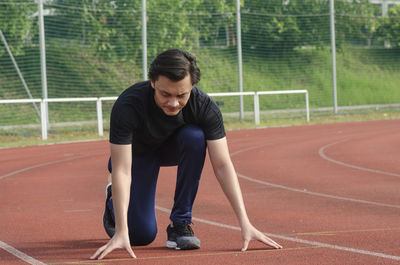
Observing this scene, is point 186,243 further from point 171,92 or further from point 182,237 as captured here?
point 171,92

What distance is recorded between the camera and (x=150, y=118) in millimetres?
4922

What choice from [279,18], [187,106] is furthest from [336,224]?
[279,18]

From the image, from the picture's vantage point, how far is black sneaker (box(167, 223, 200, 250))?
16.8 ft

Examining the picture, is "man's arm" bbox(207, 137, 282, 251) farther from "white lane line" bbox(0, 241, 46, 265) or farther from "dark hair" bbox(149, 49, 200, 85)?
"white lane line" bbox(0, 241, 46, 265)

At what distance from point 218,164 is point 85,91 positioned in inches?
776

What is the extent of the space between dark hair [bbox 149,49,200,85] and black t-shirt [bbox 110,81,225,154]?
0.34 meters

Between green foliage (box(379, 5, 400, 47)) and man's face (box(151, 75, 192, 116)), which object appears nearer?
man's face (box(151, 75, 192, 116))

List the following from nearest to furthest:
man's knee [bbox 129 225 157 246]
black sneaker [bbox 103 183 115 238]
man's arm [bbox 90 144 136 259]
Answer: man's arm [bbox 90 144 136 259], man's knee [bbox 129 225 157 246], black sneaker [bbox 103 183 115 238]

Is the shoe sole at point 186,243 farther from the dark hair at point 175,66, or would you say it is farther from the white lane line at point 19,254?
the dark hair at point 175,66

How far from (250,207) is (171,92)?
10.8 feet

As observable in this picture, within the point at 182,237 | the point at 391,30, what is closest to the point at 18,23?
the point at 182,237

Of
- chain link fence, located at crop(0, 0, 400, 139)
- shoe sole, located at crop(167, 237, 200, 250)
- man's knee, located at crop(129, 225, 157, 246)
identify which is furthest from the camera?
chain link fence, located at crop(0, 0, 400, 139)

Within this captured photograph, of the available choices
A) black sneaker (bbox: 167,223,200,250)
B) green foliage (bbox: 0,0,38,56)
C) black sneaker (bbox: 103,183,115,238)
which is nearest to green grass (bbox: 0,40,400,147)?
green foliage (bbox: 0,0,38,56)

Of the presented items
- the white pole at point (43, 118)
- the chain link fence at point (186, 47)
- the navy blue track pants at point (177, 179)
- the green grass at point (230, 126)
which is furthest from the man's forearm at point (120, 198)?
the chain link fence at point (186, 47)
